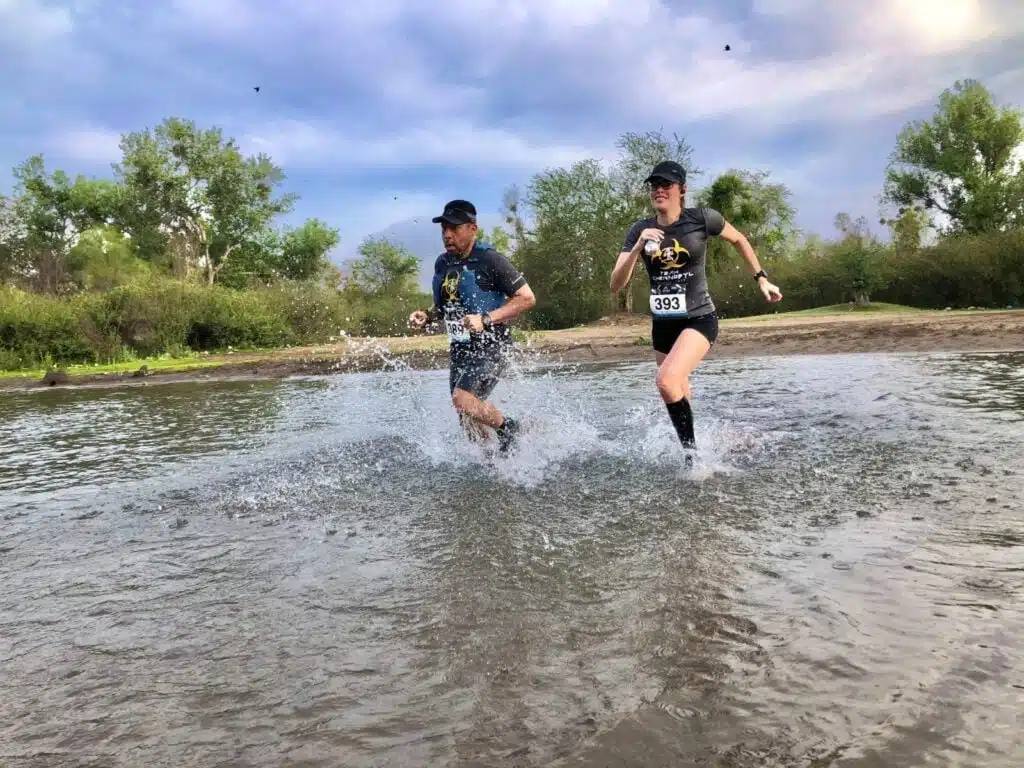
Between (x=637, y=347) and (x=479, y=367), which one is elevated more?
(x=479, y=367)

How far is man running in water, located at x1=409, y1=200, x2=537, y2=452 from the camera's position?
689 centimetres

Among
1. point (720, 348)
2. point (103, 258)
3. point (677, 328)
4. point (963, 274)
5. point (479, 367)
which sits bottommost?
point (720, 348)

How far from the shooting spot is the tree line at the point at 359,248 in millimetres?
30031

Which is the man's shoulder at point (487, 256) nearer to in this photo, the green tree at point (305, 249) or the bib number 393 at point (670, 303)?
the bib number 393 at point (670, 303)

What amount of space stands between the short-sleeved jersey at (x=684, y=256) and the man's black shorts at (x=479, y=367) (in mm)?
1430

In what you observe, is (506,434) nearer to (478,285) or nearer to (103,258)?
(478,285)

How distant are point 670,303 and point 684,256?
0.41 metres

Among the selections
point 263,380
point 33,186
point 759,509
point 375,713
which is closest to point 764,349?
point 263,380

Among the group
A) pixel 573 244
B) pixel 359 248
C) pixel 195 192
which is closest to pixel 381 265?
pixel 359 248

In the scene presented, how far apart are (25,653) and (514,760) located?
2190 mm

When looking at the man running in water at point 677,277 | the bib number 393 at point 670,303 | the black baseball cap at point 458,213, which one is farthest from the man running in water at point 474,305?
the bib number 393 at point 670,303

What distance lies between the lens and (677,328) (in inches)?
276

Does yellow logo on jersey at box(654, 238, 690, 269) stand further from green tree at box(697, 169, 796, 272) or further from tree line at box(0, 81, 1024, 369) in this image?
green tree at box(697, 169, 796, 272)

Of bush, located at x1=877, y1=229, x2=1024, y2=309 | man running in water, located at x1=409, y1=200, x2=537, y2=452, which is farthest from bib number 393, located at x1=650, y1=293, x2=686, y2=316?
bush, located at x1=877, y1=229, x2=1024, y2=309
